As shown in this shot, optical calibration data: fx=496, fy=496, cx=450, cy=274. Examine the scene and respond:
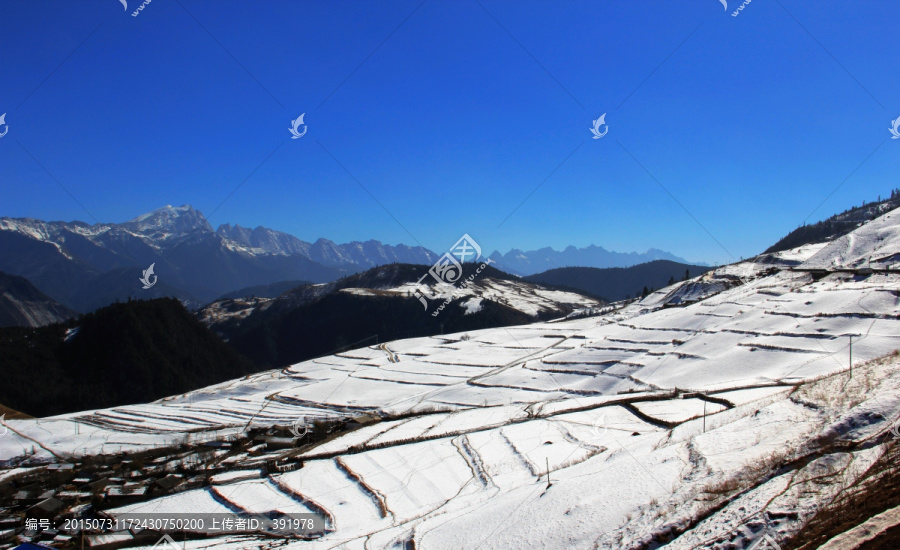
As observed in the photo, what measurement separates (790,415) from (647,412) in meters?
8.46

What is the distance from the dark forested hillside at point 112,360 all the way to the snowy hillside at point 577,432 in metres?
49.5

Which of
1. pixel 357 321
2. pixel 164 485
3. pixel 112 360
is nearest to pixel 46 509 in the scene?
pixel 164 485

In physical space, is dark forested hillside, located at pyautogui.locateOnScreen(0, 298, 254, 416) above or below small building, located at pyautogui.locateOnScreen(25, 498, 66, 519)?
above

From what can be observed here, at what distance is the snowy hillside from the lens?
9.02 meters

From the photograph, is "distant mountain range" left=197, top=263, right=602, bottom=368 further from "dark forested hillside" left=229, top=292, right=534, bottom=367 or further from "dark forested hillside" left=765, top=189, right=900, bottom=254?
"dark forested hillside" left=765, top=189, right=900, bottom=254

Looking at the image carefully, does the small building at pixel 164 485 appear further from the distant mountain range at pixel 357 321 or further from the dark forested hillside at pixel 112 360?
the distant mountain range at pixel 357 321

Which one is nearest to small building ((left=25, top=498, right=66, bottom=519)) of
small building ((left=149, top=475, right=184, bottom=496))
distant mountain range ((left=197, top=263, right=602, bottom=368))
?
small building ((left=149, top=475, right=184, bottom=496))

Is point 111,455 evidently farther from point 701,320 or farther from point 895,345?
point 701,320

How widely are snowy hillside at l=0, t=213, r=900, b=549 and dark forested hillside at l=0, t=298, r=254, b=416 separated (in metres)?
49.5

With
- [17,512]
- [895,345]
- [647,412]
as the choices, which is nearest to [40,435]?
[17,512]

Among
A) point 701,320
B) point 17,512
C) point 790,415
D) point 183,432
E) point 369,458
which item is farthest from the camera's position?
point 701,320

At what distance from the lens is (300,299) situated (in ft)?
621

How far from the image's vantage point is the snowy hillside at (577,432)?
9.02m

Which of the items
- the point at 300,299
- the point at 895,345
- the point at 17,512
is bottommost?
the point at 895,345
